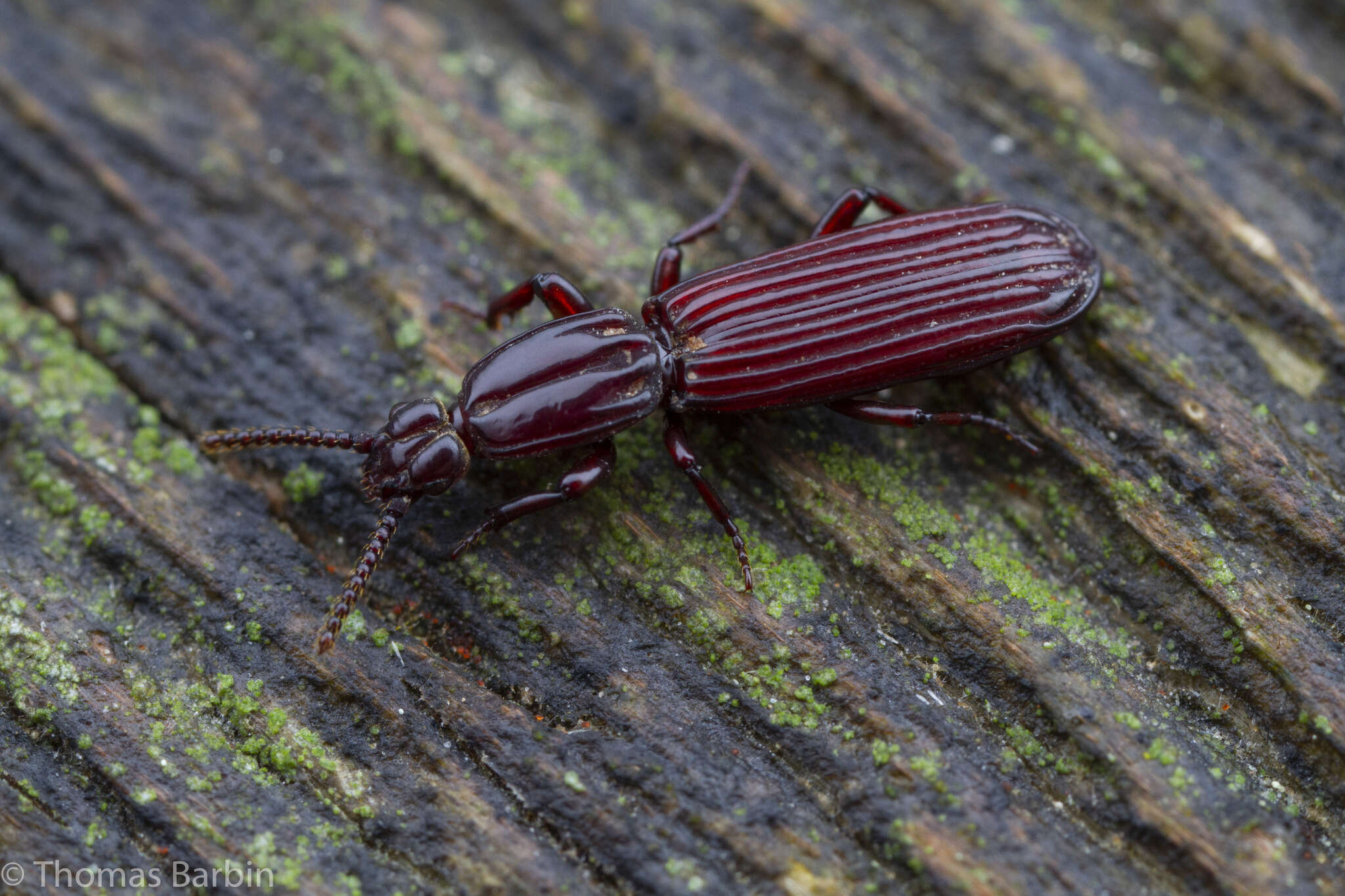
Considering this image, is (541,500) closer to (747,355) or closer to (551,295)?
(551,295)

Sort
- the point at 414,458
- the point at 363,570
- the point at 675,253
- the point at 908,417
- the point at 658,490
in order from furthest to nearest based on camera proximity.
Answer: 1. the point at 675,253
2. the point at 658,490
3. the point at 908,417
4. the point at 414,458
5. the point at 363,570

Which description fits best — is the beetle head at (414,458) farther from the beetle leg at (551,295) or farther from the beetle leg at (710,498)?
the beetle leg at (710,498)

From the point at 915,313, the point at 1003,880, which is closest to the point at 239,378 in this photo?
the point at 915,313

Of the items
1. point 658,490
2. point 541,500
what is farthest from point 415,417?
point 658,490

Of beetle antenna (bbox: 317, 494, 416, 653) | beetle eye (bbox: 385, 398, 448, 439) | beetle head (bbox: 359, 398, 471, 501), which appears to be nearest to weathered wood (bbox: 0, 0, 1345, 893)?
beetle antenna (bbox: 317, 494, 416, 653)

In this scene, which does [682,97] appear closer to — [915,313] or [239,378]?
[915,313]

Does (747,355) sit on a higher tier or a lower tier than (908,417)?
lower
